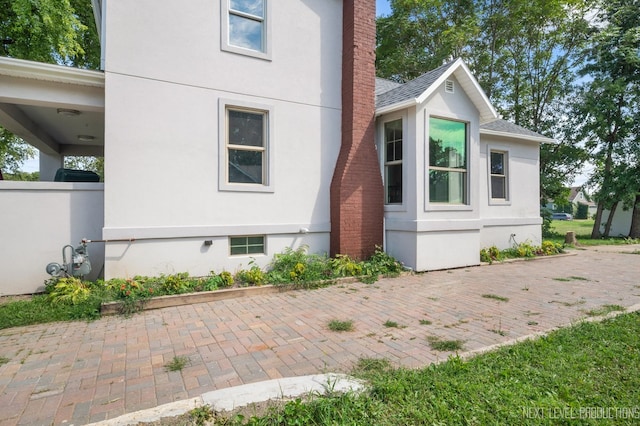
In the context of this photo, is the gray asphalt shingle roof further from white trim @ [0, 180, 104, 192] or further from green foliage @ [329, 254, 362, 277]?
white trim @ [0, 180, 104, 192]

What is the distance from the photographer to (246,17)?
729cm

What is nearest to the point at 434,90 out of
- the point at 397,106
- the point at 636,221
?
the point at 397,106

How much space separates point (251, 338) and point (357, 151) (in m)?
5.24

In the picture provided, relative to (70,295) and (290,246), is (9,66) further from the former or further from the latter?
(290,246)

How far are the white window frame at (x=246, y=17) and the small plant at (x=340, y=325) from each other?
5.86 meters

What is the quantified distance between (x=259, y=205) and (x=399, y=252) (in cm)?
357

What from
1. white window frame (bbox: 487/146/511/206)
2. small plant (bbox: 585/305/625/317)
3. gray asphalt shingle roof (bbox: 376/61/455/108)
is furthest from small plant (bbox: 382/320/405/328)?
white window frame (bbox: 487/146/511/206)

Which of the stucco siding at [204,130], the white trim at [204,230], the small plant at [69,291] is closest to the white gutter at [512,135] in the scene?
the stucco siding at [204,130]

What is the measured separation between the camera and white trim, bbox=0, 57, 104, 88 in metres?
5.58

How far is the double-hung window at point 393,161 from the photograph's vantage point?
27.3 ft

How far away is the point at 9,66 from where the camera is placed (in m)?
5.55

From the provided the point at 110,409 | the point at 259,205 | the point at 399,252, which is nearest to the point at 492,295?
the point at 399,252

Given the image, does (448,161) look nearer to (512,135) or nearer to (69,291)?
(512,135)

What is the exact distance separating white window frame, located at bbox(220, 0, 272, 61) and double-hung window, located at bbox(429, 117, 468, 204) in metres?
4.23
